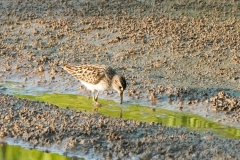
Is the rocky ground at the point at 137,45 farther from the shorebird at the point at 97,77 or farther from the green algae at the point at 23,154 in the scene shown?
the green algae at the point at 23,154

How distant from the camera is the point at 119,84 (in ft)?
38.5

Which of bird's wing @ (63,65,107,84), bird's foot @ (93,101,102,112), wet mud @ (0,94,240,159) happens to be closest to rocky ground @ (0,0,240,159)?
bird's wing @ (63,65,107,84)

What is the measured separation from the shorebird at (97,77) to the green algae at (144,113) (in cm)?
22

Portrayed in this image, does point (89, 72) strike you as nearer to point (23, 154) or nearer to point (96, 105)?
point (96, 105)

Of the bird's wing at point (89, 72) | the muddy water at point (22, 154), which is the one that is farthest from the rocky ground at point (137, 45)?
the muddy water at point (22, 154)

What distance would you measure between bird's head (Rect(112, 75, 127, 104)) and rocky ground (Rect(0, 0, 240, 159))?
41 cm

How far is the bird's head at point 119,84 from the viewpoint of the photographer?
11727 millimetres

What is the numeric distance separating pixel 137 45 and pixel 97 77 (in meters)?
2.34

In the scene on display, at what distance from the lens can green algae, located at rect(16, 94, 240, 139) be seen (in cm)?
1091

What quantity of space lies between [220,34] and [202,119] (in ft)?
12.7

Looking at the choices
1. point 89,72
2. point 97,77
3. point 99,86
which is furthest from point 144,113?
point 89,72

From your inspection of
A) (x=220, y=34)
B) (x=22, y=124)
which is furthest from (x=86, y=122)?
(x=220, y=34)

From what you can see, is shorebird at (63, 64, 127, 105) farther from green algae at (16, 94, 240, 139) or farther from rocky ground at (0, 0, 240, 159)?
rocky ground at (0, 0, 240, 159)

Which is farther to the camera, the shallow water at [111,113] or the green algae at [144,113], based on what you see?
the green algae at [144,113]
